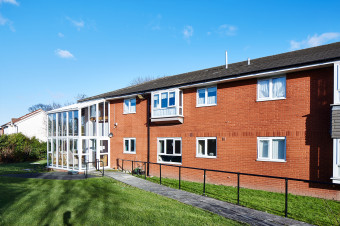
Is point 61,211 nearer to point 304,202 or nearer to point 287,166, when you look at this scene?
point 304,202

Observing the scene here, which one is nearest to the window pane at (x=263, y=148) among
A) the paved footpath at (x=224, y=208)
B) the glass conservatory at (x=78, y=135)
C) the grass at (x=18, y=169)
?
the paved footpath at (x=224, y=208)

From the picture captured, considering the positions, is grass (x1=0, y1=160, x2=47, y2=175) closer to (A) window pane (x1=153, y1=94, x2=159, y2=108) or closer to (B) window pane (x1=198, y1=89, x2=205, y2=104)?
(A) window pane (x1=153, y1=94, x2=159, y2=108)

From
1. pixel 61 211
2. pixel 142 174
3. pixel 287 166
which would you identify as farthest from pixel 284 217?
pixel 142 174

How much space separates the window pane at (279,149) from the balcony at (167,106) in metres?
4.88

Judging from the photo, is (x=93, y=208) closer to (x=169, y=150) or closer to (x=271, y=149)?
(x=271, y=149)

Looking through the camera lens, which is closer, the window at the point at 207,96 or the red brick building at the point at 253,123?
the red brick building at the point at 253,123

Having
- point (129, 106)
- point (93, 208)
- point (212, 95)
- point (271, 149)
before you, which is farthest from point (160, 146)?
point (93, 208)

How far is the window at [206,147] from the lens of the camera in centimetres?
1217

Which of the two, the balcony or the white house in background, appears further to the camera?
the white house in background

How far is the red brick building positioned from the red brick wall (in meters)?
0.03

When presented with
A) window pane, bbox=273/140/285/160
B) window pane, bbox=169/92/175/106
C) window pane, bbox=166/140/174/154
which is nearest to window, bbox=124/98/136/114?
window pane, bbox=169/92/175/106

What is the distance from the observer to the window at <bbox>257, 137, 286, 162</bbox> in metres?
10.1

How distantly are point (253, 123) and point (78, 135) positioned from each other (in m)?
9.85

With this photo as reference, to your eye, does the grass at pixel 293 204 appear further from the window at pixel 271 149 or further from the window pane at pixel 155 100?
the window pane at pixel 155 100
